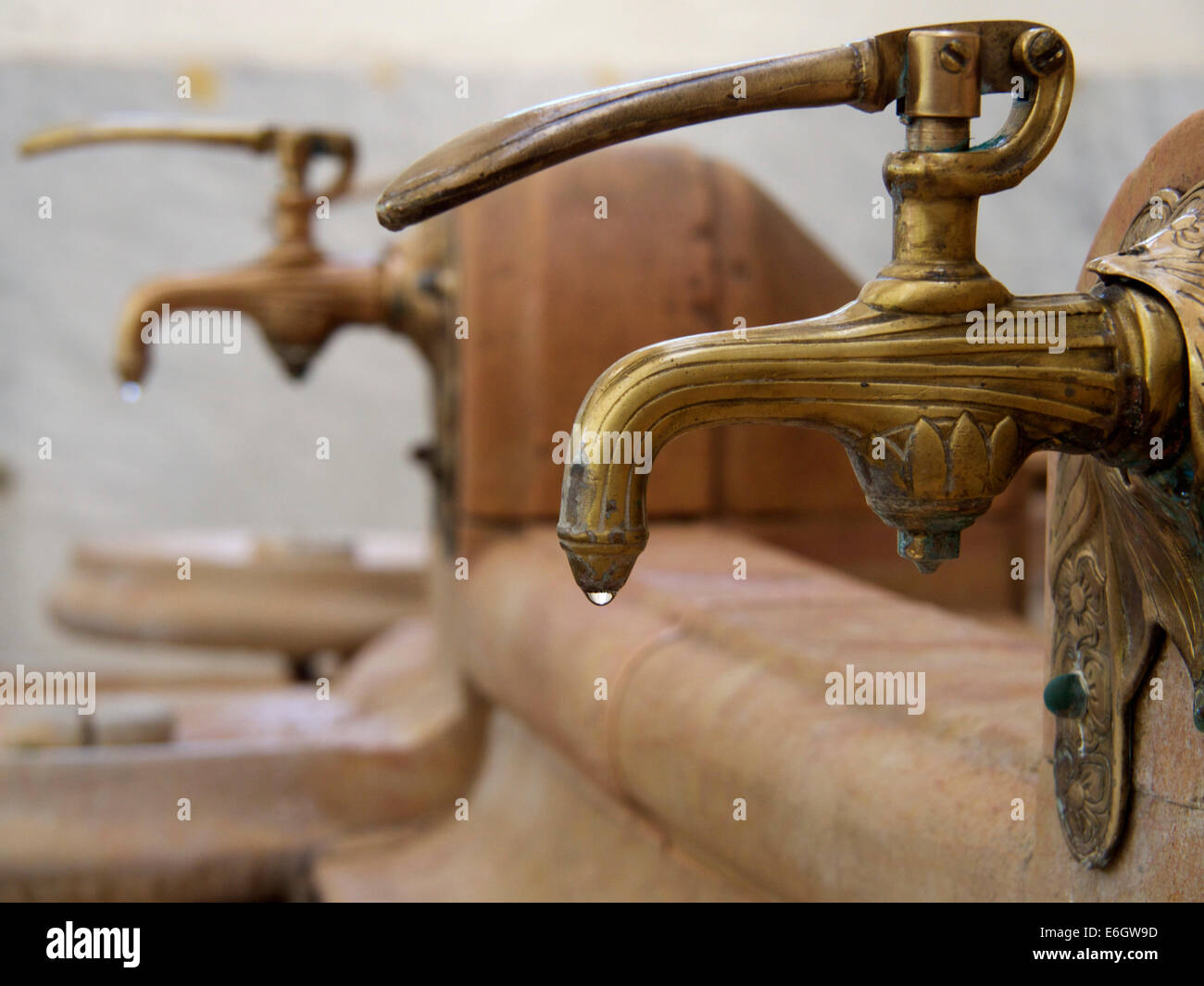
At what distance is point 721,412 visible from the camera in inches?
14.4

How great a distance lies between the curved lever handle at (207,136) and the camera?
1072mm

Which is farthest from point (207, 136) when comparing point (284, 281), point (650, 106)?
point (650, 106)

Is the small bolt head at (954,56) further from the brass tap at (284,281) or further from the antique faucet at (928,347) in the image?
the brass tap at (284,281)

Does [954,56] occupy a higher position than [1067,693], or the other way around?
[954,56]

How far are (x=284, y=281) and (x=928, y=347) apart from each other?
31.8 inches

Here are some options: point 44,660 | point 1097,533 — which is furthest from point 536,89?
point 1097,533

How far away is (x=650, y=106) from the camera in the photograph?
0.36 metres

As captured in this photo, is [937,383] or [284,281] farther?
[284,281]

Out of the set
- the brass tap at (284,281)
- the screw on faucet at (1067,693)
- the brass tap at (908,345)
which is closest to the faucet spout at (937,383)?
the brass tap at (908,345)

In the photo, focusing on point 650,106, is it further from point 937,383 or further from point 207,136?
point 207,136

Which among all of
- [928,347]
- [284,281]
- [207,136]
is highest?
[207,136]

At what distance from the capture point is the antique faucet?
A: 354 mm
